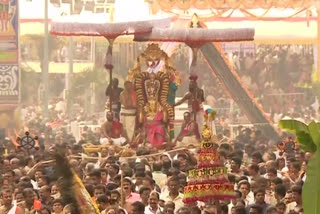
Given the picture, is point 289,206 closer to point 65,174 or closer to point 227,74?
point 65,174

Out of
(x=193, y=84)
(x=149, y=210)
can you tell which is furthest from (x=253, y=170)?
(x=193, y=84)

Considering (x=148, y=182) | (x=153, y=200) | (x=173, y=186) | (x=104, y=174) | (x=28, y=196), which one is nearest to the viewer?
(x=153, y=200)

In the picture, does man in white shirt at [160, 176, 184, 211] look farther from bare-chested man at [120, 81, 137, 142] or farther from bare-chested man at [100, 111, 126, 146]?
bare-chested man at [120, 81, 137, 142]

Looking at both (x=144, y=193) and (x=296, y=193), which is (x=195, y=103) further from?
(x=296, y=193)

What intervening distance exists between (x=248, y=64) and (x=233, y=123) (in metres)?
4.72

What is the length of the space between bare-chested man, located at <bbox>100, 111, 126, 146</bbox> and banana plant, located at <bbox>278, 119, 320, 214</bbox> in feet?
57.1

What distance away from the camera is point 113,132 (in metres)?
31.3

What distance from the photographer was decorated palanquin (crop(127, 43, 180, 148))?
31.2m

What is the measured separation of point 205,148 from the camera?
18.7 meters

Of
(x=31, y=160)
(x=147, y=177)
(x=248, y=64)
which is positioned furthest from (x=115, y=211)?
(x=248, y=64)

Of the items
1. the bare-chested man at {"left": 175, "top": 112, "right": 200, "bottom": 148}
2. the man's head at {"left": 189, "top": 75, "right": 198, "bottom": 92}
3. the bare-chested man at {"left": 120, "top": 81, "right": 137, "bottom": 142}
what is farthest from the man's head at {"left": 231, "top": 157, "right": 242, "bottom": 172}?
the man's head at {"left": 189, "top": 75, "right": 198, "bottom": 92}

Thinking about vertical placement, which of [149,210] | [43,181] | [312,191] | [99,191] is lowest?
[149,210]

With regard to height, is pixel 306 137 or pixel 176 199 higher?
pixel 306 137

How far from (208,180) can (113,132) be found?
12899 millimetres
